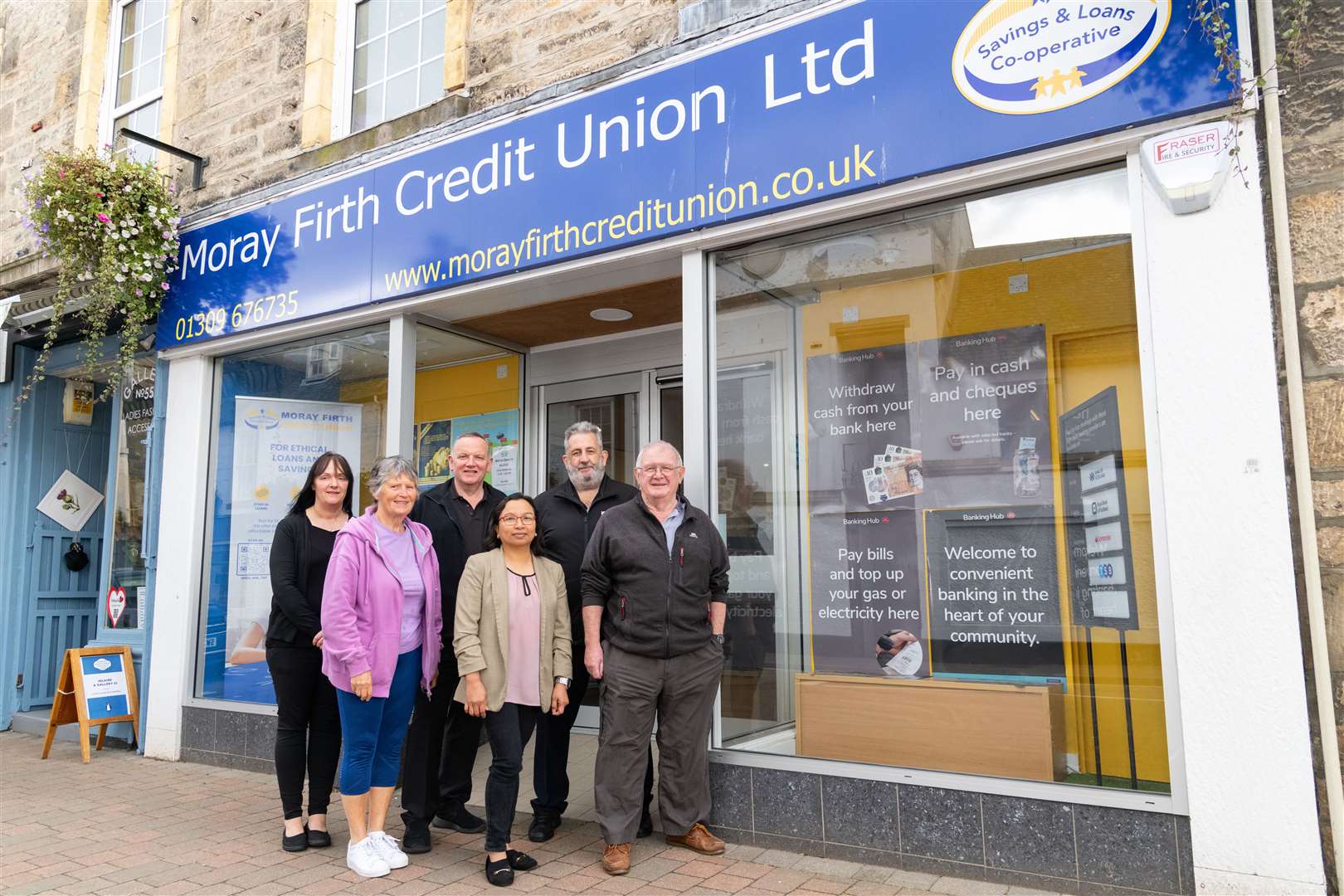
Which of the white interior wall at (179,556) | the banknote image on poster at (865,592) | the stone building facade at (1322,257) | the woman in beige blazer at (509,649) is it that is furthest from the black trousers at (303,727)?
the stone building facade at (1322,257)

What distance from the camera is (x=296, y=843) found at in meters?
4.49

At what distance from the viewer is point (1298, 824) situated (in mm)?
3186

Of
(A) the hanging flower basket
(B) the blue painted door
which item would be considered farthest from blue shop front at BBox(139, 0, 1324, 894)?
(B) the blue painted door

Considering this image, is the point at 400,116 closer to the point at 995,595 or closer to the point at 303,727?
the point at 303,727

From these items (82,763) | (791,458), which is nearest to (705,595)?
(791,458)

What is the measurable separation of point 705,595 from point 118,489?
597 cm

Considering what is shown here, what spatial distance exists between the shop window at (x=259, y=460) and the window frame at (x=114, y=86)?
2.81 metres

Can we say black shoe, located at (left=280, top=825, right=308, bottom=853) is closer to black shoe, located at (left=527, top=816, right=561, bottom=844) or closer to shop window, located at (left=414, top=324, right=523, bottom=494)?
black shoe, located at (left=527, top=816, right=561, bottom=844)

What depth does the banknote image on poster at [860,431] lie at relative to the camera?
14.4ft

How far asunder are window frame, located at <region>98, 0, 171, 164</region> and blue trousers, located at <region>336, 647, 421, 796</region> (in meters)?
6.11

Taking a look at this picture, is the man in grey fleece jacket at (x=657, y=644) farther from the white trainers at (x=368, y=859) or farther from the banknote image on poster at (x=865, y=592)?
the white trainers at (x=368, y=859)

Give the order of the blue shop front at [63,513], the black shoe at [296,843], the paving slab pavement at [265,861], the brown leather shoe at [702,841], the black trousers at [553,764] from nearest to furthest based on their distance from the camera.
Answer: the paving slab pavement at [265,861], the brown leather shoe at [702,841], the black shoe at [296,843], the black trousers at [553,764], the blue shop front at [63,513]

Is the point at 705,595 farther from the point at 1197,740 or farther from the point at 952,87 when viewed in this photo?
the point at 952,87

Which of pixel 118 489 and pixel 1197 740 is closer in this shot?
pixel 1197 740
